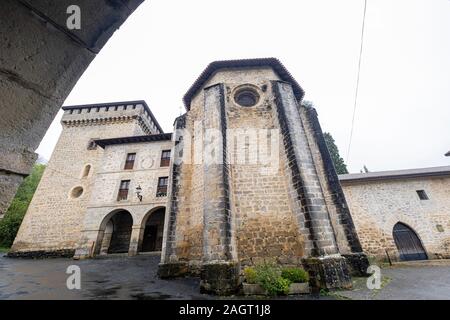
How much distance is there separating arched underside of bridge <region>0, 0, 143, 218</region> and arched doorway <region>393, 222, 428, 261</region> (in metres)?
14.5

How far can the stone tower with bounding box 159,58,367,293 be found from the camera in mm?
5371

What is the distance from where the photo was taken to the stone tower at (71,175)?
15.0m

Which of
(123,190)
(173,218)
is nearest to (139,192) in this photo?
(123,190)

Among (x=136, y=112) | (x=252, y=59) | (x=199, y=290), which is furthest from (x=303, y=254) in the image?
(x=136, y=112)

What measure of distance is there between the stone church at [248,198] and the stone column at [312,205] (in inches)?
1.1

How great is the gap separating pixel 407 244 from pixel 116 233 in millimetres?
18329

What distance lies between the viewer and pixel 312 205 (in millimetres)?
5684

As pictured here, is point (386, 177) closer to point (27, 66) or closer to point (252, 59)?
point (252, 59)

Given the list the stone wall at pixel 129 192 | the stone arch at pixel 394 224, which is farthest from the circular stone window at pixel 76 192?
the stone arch at pixel 394 224

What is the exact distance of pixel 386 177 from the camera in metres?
11.4

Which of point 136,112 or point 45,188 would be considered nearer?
point 45,188

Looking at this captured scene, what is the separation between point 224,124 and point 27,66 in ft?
20.1

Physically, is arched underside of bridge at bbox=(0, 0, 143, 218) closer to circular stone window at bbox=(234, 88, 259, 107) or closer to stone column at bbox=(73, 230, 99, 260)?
circular stone window at bbox=(234, 88, 259, 107)

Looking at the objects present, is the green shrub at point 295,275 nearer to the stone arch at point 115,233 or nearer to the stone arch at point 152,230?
the stone arch at point 152,230
